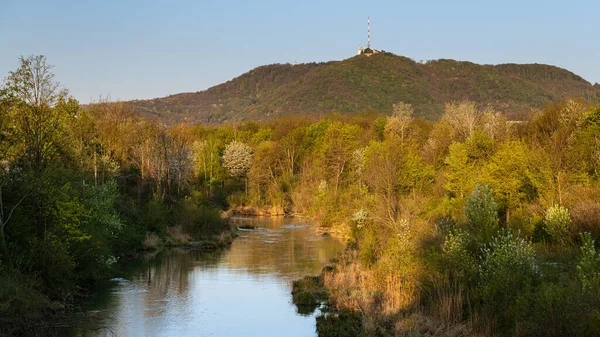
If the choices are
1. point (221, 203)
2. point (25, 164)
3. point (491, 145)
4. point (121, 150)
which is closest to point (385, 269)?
point (25, 164)

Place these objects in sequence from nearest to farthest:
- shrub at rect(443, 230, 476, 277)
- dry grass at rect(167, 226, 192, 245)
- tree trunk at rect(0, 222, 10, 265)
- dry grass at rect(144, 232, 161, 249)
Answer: shrub at rect(443, 230, 476, 277) → tree trunk at rect(0, 222, 10, 265) → dry grass at rect(144, 232, 161, 249) → dry grass at rect(167, 226, 192, 245)

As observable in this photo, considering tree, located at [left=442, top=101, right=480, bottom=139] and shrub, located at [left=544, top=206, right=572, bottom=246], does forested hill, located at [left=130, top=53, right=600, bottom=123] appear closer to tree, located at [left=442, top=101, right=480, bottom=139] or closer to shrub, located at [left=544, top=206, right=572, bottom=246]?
tree, located at [left=442, top=101, right=480, bottom=139]

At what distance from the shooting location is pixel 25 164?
26547 millimetres

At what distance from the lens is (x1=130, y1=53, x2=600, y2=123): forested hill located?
12762 centimetres

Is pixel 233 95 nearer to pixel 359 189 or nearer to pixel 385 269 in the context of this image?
pixel 359 189

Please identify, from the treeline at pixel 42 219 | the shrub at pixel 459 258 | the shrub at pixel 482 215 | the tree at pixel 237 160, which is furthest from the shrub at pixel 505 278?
the tree at pixel 237 160

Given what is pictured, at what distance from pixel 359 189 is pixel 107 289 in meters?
31.7

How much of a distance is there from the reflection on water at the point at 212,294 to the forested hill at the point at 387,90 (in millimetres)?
81133

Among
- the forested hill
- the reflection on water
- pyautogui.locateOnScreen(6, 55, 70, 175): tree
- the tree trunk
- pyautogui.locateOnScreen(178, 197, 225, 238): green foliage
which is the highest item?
the forested hill

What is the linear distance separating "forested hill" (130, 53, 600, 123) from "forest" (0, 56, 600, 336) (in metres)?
57.0

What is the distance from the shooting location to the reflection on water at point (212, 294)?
2319 cm

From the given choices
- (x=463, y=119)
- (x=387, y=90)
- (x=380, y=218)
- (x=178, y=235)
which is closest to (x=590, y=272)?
(x=380, y=218)

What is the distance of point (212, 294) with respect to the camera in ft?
96.4

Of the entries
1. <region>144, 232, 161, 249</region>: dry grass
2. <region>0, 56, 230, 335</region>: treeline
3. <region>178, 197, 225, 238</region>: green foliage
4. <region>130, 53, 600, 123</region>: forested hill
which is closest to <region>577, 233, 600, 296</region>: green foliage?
<region>0, 56, 230, 335</region>: treeline
